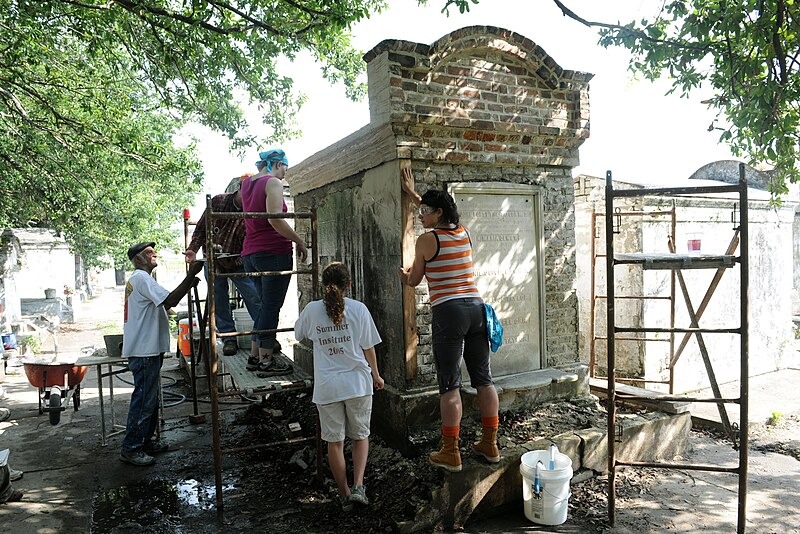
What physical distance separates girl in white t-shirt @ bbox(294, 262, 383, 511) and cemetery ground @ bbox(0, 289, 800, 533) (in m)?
0.43

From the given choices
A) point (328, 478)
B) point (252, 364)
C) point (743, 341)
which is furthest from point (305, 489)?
point (743, 341)

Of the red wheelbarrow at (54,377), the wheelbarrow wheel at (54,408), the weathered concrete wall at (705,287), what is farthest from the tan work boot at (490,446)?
the wheelbarrow wheel at (54,408)

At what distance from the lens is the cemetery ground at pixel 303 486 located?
426cm

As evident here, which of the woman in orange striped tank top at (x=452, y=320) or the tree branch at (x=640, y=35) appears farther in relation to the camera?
the tree branch at (x=640, y=35)

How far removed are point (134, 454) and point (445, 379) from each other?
3.46 meters

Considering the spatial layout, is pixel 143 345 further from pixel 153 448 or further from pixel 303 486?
pixel 303 486

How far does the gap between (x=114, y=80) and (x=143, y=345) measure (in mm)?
7214

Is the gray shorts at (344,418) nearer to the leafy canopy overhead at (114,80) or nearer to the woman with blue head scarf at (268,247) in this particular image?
the woman with blue head scarf at (268,247)

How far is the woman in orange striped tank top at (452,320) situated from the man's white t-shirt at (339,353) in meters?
0.55

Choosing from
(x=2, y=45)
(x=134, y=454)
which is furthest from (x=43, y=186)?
(x=134, y=454)

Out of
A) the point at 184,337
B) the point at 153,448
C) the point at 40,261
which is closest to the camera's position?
the point at 153,448

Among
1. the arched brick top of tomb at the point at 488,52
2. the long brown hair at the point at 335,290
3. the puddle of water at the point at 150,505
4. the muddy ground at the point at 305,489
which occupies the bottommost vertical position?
the puddle of water at the point at 150,505

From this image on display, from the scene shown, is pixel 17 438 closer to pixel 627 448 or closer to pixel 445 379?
pixel 445 379

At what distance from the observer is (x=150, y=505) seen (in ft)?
15.3
